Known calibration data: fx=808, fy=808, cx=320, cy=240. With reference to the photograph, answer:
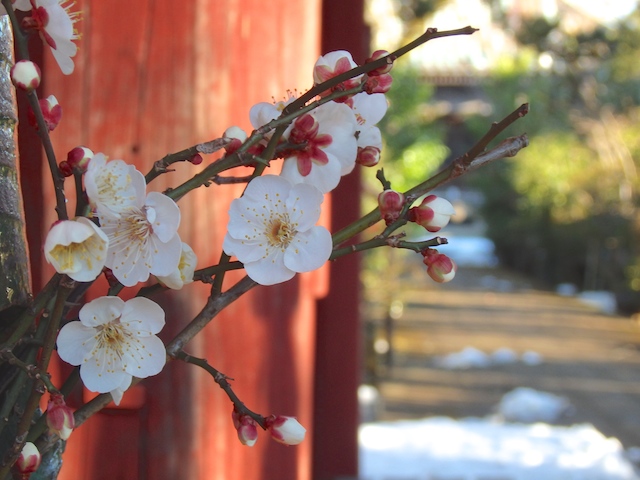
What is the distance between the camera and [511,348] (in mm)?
7402

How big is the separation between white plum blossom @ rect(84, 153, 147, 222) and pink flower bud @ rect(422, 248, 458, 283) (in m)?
0.19

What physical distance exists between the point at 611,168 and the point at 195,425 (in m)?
11.1

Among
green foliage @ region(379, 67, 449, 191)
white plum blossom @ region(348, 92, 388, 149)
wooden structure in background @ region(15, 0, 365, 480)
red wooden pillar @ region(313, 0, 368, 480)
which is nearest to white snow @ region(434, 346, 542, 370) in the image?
green foliage @ region(379, 67, 449, 191)

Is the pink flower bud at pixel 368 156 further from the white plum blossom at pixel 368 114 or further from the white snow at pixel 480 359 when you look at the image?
the white snow at pixel 480 359

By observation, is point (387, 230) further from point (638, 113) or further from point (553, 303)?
point (638, 113)

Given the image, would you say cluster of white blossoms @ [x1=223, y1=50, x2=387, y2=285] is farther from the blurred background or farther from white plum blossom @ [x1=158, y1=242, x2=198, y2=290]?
the blurred background

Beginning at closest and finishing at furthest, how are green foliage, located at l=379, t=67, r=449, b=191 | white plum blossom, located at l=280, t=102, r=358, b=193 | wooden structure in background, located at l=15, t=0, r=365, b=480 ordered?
white plum blossom, located at l=280, t=102, r=358, b=193 → wooden structure in background, located at l=15, t=0, r=365, b=480 → green foliage, located at l=379, t=67, r=449, b=191

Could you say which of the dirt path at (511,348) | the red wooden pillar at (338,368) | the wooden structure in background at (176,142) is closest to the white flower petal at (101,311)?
the wooden structure in background at (176,142)

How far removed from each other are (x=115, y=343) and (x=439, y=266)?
21 cm

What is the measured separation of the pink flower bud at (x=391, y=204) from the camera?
19.9 inches

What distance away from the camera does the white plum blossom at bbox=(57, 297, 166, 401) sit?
1.62ft

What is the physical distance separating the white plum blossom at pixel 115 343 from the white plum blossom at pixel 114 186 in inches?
2.4

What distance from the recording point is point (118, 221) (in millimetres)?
476

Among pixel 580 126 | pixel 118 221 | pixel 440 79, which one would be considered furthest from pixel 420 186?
pixel 440 79
